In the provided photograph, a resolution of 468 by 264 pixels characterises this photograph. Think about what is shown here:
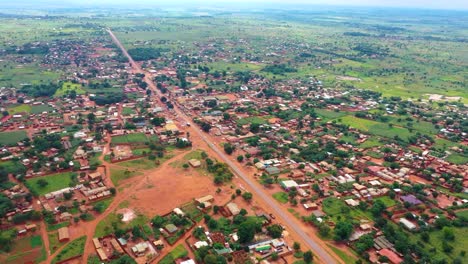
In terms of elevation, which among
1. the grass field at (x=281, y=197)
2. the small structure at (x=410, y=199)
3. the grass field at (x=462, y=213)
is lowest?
the grass field at (x=281, y=197)

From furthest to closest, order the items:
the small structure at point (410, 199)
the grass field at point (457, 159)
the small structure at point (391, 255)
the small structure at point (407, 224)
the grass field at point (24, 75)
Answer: the grass field at point (24, 75)
the grass field at point (457, 159)
the small structure at point (410, 199)
the small structure at point (407, 224)
the small structure at point (391, 255)

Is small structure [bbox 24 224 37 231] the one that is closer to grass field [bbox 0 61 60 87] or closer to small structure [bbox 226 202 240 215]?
small structure [bbox 226 202 240 215]

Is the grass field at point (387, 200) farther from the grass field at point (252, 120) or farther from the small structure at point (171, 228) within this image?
the grass field at point (252, 120)

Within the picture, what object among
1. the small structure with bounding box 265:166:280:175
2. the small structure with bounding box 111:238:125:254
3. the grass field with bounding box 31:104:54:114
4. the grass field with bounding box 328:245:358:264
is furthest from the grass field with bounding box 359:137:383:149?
the grass field with bounding box 31:104:54:114

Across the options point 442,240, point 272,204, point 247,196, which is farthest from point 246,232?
point 442,240

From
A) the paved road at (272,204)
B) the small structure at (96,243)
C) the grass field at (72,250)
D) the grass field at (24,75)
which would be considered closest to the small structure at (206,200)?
the paved road at (272,204)

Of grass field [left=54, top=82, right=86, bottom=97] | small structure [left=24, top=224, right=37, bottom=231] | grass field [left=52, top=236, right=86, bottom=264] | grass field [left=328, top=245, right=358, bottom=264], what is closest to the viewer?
grass field [left=52, top=236, right=86, bottom=264]

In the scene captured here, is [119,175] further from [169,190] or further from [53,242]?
[53,242]

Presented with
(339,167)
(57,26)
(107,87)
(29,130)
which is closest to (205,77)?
(107,87)
